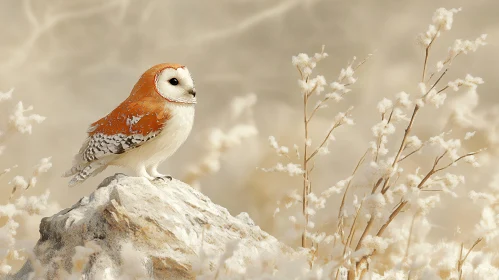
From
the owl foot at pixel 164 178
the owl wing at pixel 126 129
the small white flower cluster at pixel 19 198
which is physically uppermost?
the owl wing at pixel 126 129

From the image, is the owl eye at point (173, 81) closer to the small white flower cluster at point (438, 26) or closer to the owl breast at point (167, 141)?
the owl breast at point (167, 141)

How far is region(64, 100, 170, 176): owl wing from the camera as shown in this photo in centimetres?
263

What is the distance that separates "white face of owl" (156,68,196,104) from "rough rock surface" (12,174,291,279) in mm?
386

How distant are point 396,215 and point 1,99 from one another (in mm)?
1498

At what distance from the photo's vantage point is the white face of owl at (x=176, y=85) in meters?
2.65

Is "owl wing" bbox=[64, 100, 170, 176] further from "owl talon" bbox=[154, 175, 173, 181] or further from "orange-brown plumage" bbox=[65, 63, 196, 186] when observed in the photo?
"owl talon" bbox=[154, 175, 173, 181]

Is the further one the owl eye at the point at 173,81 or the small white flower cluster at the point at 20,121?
the owl eye at the point at 173,81

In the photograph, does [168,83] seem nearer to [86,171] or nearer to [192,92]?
[192,92]

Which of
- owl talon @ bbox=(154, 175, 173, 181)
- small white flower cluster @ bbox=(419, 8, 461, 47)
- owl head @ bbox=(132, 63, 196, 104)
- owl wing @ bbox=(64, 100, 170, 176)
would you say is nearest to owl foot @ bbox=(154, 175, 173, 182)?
owl talon @ bbox=(154, 175, 173, 181)

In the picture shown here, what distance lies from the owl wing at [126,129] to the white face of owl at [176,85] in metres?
0.06

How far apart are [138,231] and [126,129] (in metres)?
0.56

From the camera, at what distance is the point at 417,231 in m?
2.22

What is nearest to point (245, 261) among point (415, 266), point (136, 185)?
point (136, 185)

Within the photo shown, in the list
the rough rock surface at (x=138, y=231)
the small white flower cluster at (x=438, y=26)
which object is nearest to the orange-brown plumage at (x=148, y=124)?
the rough rock surface at (x=138, y=231)
